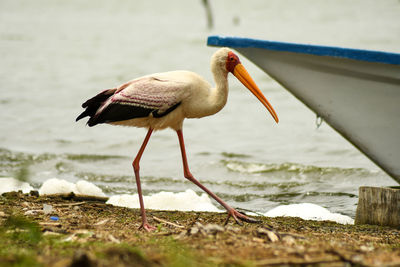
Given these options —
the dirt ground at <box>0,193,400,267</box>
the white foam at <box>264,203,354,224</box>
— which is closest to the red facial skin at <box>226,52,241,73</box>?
the dirt ground at <box>0,193,400,267</box>

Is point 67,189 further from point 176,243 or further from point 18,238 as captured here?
point 176,243

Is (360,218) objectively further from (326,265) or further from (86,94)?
(86,94)

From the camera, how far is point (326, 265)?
3.01m

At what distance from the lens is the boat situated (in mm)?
6301

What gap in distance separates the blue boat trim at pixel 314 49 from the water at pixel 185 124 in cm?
200

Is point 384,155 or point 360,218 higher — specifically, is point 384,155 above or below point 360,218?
above

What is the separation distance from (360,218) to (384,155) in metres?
0.97

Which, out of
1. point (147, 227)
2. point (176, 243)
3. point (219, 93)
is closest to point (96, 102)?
point (219, 93)

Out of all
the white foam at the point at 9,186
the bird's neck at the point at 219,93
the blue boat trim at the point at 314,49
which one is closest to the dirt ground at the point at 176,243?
the bird's neck at the point at 219,93

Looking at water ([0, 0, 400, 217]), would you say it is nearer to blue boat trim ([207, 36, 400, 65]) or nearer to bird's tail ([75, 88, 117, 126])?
bird's tail ([75, 88, 117, 126])

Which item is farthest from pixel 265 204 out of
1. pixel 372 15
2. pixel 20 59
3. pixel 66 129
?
pixel 372 15

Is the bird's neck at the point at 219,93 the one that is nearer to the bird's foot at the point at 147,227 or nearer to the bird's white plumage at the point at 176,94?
the bird's white plumage at the point at 176,94

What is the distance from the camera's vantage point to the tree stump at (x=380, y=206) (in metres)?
5.65

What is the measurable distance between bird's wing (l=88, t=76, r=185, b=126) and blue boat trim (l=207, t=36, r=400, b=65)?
1278 millimetres
